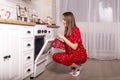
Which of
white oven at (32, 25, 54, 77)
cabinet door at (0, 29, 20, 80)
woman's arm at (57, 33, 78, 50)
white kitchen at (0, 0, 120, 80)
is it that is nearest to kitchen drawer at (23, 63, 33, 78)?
white kitchen at (0, 0, 120, 80)

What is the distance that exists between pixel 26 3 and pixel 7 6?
877 mm

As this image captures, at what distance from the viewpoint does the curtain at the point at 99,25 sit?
5.30 metres

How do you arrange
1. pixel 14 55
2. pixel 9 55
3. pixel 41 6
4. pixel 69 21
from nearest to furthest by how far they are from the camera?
1. pixel 9 55
2. pixel 14 55
3. pixel 69 21
4. pixel 41 6

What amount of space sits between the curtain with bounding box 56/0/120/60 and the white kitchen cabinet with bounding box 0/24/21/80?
3.03m

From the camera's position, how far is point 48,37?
4.10 metres

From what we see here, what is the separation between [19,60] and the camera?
267 cm

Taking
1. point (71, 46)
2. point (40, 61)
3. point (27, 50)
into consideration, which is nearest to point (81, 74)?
point (71, 46)

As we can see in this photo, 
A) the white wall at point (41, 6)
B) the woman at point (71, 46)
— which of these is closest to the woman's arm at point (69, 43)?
the woman at point (71, 46)

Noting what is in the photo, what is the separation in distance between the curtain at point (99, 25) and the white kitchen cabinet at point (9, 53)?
303 centimetres

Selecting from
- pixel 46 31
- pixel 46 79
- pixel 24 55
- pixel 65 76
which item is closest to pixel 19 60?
pixel 24 55

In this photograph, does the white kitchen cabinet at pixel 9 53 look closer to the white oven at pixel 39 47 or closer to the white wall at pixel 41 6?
the white oven at pixel 39 47

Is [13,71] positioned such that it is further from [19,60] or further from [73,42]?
[73,42]

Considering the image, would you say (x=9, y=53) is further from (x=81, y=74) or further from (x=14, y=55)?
(x=81, y=74)

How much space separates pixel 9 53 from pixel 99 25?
344 cm
